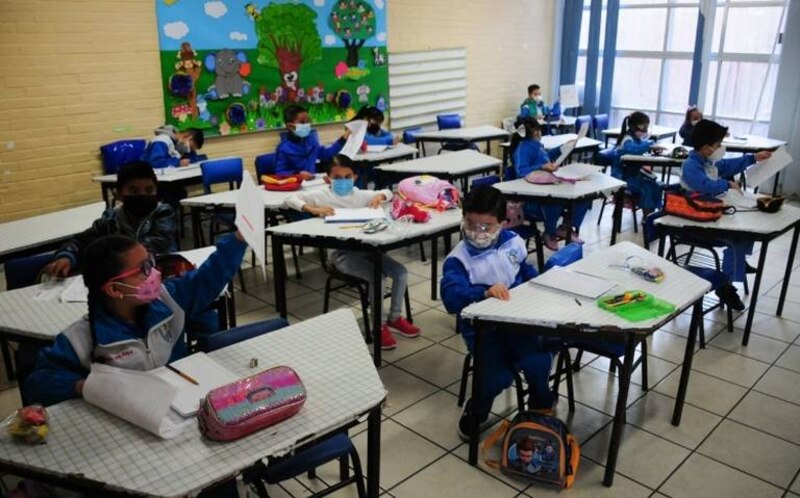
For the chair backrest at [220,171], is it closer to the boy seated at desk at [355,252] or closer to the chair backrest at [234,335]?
the boy seated at desk at [355,252]

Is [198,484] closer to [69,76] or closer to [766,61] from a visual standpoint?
[69,76]

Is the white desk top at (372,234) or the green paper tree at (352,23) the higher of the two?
the green paper tree at (352,23)

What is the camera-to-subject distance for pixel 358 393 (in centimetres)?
189

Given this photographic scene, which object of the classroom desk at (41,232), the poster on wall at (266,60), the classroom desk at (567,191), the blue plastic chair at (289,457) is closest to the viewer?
the blue plastic chair at (289,457)

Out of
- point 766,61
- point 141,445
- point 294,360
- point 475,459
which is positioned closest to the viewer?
point 141,445

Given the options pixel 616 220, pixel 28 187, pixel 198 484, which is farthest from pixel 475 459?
pixel 28 187

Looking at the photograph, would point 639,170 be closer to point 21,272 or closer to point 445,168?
point 445,168

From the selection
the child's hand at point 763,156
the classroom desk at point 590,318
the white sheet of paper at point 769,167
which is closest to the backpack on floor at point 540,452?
the classroom desk at point 590,318

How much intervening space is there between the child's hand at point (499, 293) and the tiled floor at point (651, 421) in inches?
28.1

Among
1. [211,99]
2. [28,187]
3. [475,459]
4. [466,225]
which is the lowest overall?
[475,459]

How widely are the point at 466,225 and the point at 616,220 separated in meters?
2.91

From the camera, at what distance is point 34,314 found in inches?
101

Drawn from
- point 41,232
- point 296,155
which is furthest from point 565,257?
point 296,155

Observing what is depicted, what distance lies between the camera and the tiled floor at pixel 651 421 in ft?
8.69
